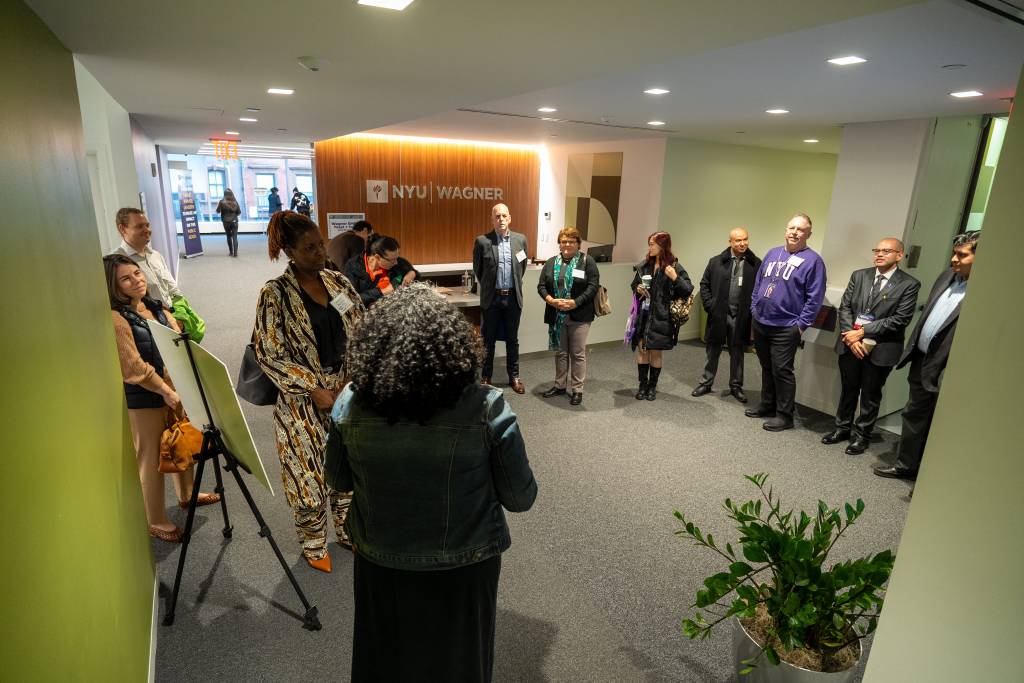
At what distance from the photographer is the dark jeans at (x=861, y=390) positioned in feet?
13.7

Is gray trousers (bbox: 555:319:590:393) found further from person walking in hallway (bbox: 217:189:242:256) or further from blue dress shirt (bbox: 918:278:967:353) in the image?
person walking in hallway (bbox: 217:189:242:256)

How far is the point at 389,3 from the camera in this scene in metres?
1.61

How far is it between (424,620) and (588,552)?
62.8 inches

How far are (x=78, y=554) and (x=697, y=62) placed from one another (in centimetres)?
313

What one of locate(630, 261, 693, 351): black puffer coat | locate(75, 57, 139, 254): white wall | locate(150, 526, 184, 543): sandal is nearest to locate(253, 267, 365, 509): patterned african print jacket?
locate(150, 526, 184, 543): sandal

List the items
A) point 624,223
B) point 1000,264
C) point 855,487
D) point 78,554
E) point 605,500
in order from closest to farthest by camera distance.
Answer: point 1000,264
point 78,554
point 605,500
point 855,487
point 624,223

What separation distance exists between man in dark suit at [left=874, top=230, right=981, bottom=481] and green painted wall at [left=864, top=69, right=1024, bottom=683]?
2678mm

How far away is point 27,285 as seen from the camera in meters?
1.15

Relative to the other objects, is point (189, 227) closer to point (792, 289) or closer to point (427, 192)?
point (427, 192)

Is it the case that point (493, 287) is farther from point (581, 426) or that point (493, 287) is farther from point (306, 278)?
point (306, 278)

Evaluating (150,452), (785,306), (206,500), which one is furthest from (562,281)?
(150,452)

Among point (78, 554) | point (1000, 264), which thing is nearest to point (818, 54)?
point (1000, 264)

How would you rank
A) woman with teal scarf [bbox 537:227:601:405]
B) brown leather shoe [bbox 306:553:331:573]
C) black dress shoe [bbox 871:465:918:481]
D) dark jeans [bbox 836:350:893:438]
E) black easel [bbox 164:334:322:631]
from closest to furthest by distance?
black easel [bbox 164:334:322:631] < brown leather shoe [bbox 306:553:331:573] < black dress shoe [bbox 871:465:918:481] < dark jeans [bbox 836:350:893:438] < woman with teal scarf [bbox 537:227:601:405]

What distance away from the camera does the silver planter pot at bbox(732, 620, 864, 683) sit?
170cm
